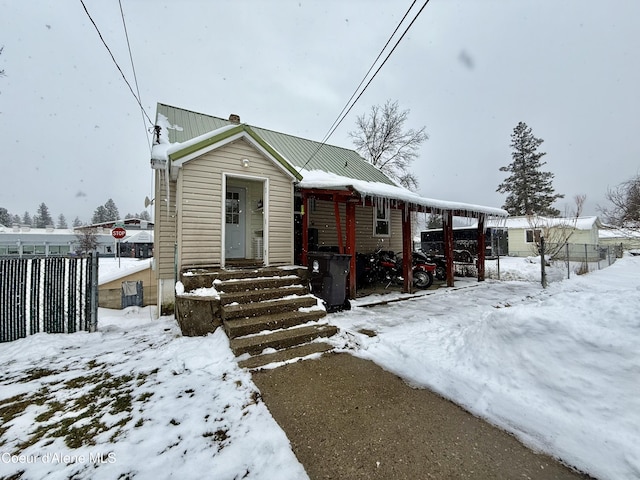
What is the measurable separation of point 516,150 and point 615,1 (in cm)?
3754

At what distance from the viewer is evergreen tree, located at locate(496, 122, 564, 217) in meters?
32.9

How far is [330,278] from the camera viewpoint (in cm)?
550

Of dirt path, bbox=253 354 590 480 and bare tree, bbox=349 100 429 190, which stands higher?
bare tree, bbox=349 100 429 190

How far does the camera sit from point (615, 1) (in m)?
5.52

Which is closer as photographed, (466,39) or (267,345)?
(267,345)

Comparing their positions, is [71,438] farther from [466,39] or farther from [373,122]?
[373,122]

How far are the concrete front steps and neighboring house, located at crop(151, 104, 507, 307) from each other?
1.01 metres

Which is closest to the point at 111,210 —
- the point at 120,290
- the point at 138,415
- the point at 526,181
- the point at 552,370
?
the point at 120,290

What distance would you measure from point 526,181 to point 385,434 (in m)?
43.0

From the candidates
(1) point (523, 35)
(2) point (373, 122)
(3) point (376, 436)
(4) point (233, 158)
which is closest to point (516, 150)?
(2) point (373, 122)

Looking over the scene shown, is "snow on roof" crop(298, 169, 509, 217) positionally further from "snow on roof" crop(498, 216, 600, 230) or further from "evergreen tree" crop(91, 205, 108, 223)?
"evergreen tree" crop(91, 205, 108, 223)

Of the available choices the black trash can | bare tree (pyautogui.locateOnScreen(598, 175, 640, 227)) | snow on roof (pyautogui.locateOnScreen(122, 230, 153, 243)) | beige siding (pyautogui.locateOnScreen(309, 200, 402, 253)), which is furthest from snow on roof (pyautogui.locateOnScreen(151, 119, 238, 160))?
snow on roof (pyautogui.locateOnScreen(122, 230, 153, 243))

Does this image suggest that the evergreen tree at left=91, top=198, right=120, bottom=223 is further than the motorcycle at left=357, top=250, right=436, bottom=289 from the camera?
Yes

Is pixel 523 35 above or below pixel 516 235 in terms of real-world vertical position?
above
